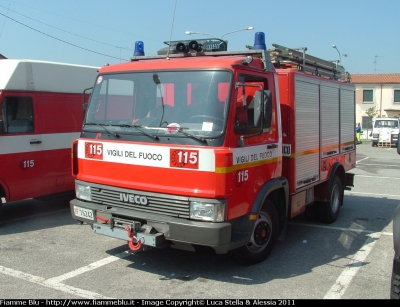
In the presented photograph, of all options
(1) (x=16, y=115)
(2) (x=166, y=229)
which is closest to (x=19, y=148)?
(1) (x=16, y=115)

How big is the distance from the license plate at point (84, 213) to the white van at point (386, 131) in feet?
95.7

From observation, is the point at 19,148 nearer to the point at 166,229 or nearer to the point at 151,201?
the point at 151,201

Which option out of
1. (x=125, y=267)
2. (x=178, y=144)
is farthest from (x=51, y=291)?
(x=178, y=144)

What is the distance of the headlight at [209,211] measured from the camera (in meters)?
4.63

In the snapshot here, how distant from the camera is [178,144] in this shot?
15.8 ft

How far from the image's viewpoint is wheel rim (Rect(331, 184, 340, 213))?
26.1 feet

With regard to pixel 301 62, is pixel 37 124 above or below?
below

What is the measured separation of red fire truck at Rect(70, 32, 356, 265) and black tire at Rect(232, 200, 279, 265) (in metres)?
0.01

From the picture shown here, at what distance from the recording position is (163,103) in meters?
5.11

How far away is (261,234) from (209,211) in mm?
1195

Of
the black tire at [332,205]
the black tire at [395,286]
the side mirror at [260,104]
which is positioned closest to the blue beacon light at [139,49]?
the side mirror at [260,104]

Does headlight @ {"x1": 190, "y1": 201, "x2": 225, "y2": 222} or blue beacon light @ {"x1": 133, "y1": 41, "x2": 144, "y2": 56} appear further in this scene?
blue beacon light @ {"x1": 133, "y1": 41, "x2": 144, "y2": 56}

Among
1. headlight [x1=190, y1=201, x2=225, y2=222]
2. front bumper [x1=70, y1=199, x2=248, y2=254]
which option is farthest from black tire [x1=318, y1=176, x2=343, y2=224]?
headlight [x1=190, y1=201, x2=225, y2=222]

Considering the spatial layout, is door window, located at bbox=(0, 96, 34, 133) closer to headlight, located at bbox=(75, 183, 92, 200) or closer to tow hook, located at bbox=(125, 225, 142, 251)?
headlight, located at bbox=(75, 183, 92, 200)
